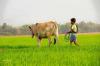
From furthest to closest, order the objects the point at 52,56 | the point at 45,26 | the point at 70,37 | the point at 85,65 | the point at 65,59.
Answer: the point at 45,26 → the point at 70,37 → the point at 52,56 → the point at 65,59 → the point at 85,65

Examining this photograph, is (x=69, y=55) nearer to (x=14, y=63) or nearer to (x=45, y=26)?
(x=14, y=63)

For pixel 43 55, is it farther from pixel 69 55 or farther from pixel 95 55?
pixel 95 55

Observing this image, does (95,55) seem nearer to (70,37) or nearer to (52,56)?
(52,56)

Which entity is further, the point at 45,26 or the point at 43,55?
the point at 45,26

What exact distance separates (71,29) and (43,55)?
323 cm

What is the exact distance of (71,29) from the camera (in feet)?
36.2

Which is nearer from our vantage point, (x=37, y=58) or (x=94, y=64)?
(x=94, y=64)

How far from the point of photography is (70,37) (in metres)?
10.9

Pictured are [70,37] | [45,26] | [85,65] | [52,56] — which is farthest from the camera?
[45,26]

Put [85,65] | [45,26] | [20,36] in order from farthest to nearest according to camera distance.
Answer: [20,36], [45,26], [85,65]

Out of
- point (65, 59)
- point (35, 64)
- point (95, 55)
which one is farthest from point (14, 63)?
point (95, 55)

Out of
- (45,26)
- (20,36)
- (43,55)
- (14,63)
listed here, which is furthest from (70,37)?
(20,36)

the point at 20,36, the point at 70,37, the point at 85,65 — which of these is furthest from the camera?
the point at 20,36

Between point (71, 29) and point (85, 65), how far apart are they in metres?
4.67
